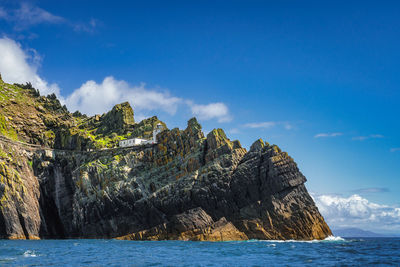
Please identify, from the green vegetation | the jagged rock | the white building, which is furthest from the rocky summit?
the white building

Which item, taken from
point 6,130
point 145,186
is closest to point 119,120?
point 6,130

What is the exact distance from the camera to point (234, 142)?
8119 cm

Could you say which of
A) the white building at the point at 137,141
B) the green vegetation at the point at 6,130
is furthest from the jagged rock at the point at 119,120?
the green vegetation at the point at 6,130

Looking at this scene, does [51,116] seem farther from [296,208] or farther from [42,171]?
[296,208]

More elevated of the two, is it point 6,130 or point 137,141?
point 6,130

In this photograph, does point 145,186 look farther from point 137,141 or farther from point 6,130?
point 6,130

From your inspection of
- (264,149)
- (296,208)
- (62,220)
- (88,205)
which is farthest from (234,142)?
(62,220)

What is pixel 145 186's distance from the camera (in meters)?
86.2

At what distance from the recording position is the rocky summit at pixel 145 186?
227ft

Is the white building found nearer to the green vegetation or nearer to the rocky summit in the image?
the rocky summit

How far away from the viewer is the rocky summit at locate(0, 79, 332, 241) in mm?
69188

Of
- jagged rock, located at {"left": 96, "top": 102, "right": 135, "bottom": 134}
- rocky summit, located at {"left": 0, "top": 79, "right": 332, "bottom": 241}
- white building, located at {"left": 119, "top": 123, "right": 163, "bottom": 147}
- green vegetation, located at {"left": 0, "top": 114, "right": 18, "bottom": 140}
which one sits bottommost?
rocky summit, located at {"left": 0, "top": 79, "right": 332, "bottom": 241}

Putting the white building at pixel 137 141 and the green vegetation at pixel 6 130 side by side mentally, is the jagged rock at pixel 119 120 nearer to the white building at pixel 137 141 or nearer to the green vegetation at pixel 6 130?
the white building at pixel 137 141

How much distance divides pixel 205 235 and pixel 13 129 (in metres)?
73.6
